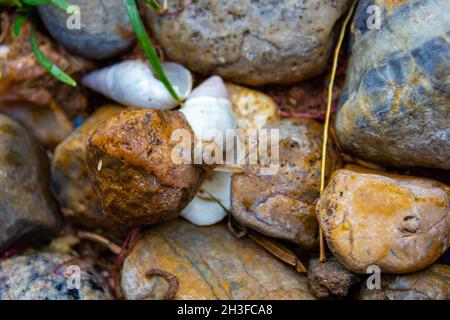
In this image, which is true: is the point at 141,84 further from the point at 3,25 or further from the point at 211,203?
the point at 3,25

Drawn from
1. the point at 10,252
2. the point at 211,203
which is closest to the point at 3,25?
the point at 10,252

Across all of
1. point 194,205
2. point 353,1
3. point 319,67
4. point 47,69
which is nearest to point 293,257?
point 194,205

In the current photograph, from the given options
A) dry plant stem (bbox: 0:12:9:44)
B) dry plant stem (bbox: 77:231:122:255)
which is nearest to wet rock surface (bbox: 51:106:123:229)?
dry plant stem (bbox: 77:231:122:255)

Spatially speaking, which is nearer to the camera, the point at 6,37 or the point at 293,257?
the point at 293,257

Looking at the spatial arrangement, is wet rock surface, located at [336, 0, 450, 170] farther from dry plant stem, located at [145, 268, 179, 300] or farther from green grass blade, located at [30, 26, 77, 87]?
green grass blade, located at [30, 26, 77, 87]

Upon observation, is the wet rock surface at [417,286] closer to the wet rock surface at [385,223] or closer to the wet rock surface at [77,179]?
the wet rock surface at [385,223]
